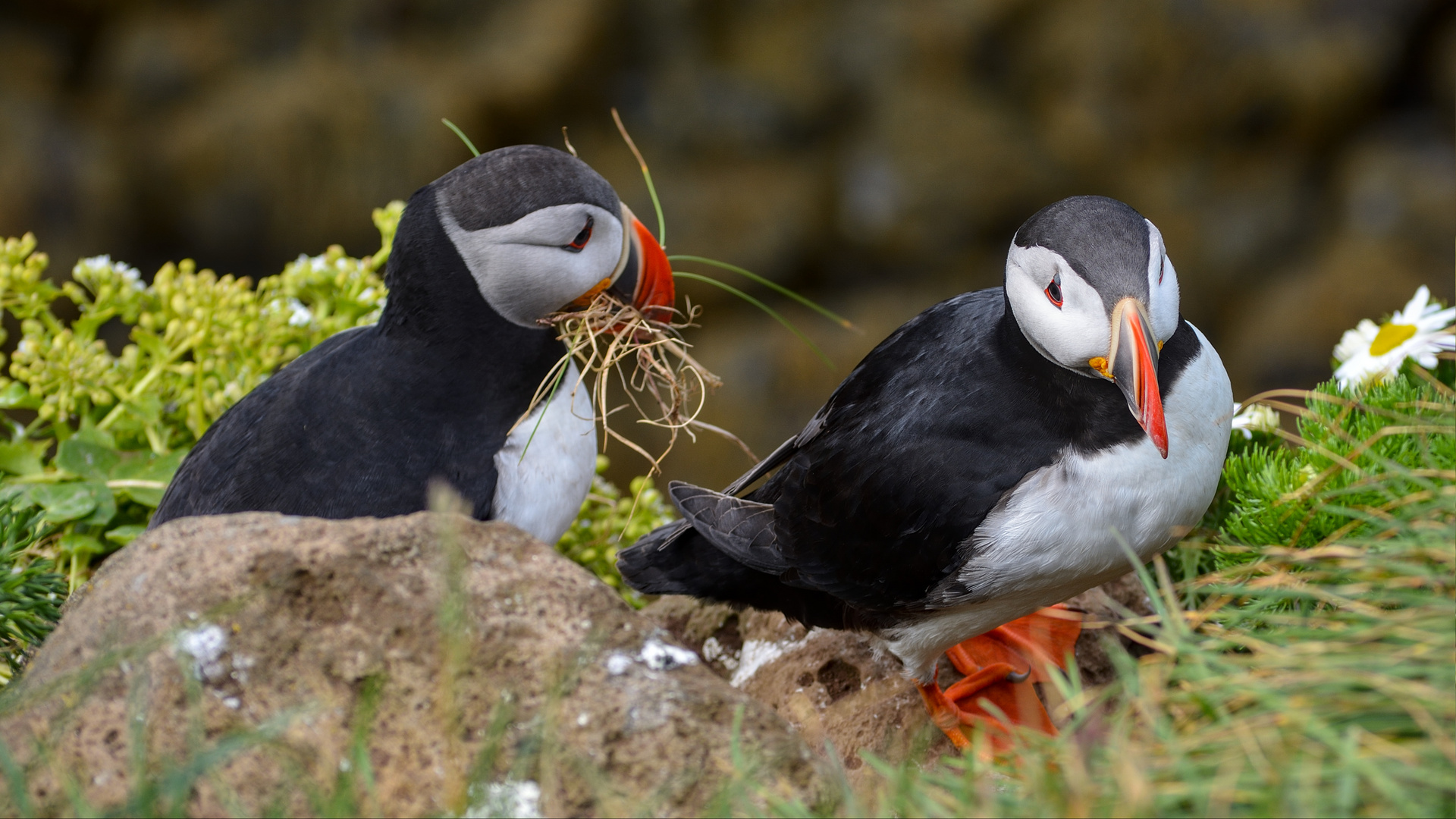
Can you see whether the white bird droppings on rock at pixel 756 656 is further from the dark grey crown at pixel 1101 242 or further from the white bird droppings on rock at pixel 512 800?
the white bird droppings on rock at pixel 512 800

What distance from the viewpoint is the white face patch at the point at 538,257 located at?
2.92 meters

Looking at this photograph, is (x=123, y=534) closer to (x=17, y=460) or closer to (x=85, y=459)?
(x=85, y=459)

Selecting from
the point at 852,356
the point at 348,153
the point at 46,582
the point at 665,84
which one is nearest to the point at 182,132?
the point at 348,153

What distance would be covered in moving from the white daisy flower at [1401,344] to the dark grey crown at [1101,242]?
85cm

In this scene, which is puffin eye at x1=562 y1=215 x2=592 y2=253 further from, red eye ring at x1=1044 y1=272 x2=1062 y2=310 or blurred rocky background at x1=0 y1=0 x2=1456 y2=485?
blurred rocky background at x1=0 y1=0 x2=1456 y2=485

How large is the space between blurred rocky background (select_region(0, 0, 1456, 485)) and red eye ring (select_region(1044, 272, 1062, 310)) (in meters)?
5.76

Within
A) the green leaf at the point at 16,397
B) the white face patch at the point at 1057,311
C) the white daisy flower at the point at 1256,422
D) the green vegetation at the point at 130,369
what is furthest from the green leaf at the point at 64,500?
the white daisy flower at the point at 1256,422

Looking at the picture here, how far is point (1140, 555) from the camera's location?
2635 mm

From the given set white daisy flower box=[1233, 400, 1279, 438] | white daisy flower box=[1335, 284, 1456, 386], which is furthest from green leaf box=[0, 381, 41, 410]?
white daisy flower box=[1335, 284, 1456, 386]

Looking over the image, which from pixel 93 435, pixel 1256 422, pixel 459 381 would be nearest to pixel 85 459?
Result: pixel 93 435

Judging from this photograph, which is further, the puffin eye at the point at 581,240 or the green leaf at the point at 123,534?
the green leaf at the point at 123,534

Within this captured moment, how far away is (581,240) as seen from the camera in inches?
118

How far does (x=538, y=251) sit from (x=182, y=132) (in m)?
6.64

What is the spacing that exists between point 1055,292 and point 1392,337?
1090 millimetres
